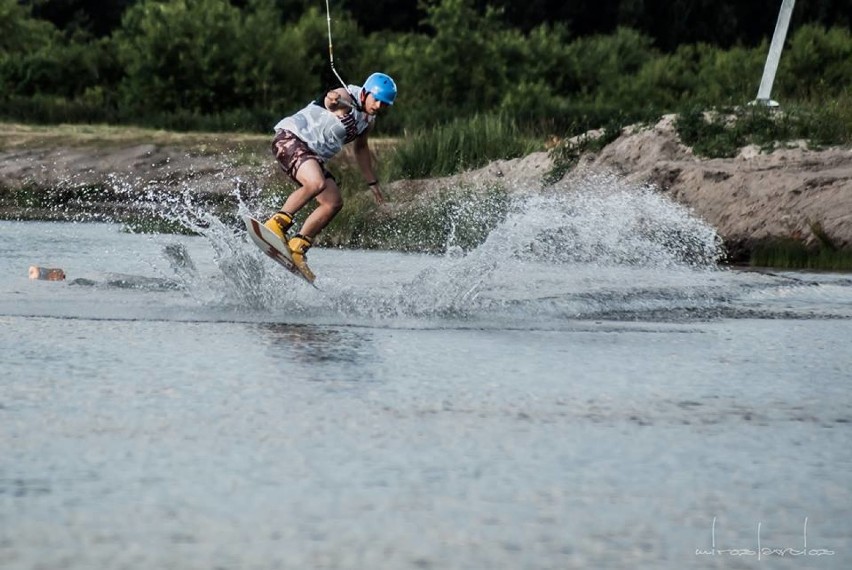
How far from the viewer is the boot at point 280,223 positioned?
13.1m

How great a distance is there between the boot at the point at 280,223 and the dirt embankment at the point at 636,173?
276 inches

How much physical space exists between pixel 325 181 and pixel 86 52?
31355 millimetres

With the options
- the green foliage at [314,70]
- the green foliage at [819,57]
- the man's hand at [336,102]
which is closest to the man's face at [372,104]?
the man's hand at [336,102]

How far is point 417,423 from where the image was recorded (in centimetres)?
717

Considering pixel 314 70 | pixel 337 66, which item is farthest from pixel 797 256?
pixel 314 70

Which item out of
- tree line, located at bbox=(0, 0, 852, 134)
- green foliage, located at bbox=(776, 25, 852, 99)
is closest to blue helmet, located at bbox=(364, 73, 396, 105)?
tree line, located at bbox=(0, 0, 852, 134)

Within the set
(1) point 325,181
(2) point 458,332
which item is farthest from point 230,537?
(1) point 325,181

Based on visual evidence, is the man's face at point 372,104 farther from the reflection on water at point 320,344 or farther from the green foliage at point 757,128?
the green foliage at point 757,128

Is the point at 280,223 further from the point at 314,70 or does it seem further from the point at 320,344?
the point at 314,70

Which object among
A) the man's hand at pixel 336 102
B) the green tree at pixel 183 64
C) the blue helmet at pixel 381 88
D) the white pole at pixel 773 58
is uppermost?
the white pole at pixel 773 58

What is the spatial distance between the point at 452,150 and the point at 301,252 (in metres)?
12.2

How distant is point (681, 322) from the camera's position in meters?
11.5

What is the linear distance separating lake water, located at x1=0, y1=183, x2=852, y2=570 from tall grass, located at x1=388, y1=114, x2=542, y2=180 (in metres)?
11.3

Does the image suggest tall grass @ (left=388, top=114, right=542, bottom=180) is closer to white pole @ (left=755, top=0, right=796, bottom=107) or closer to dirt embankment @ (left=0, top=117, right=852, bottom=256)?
dirt embankment @ (left=0, top=117, right=852, bottom=256)
